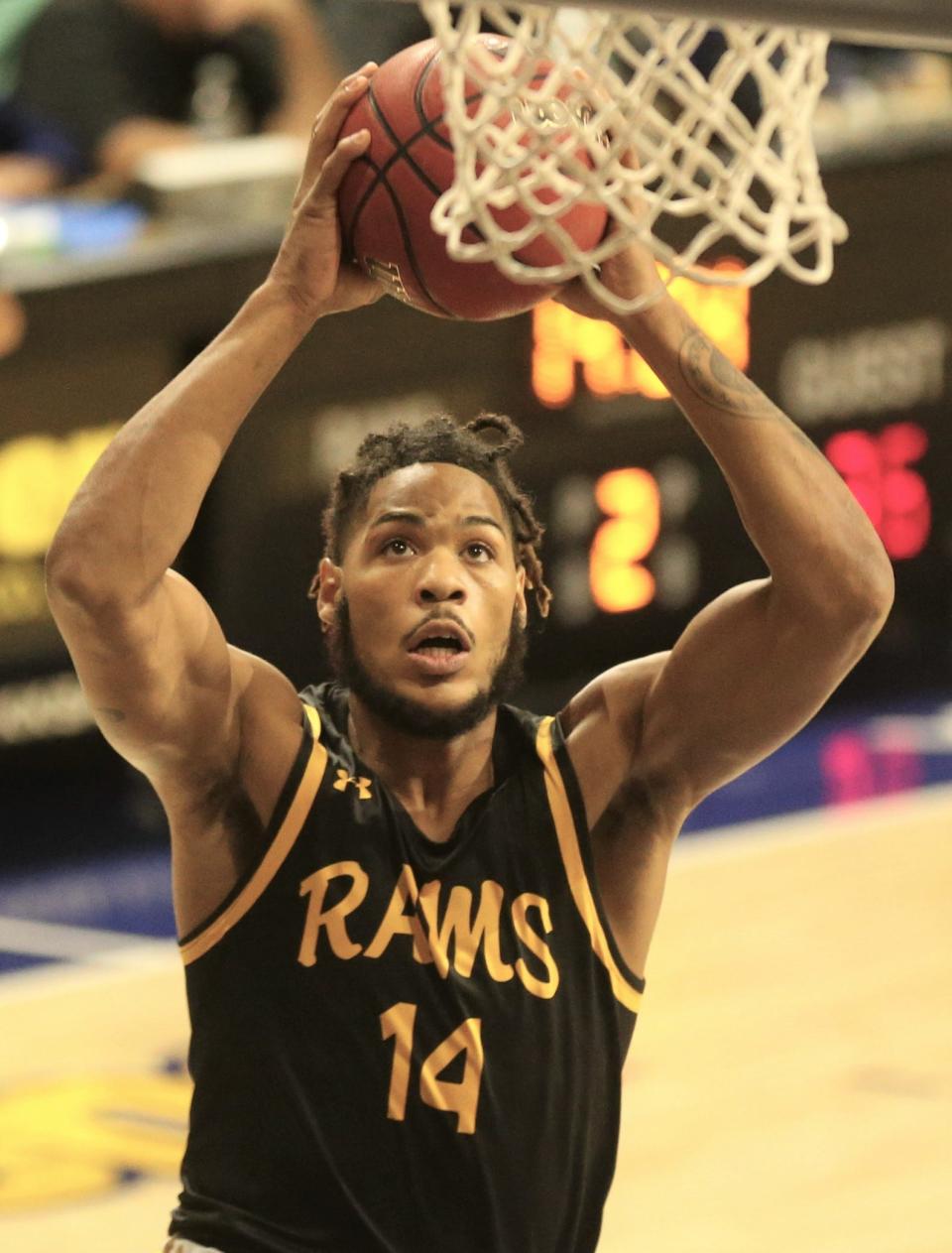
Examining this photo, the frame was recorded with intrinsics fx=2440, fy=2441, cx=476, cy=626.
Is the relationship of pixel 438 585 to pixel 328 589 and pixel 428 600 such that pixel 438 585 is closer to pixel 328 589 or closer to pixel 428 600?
pixel 428 600

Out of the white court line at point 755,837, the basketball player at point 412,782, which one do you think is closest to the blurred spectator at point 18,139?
the white court line at point 755,837

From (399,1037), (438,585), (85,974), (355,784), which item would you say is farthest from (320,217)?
(85,974)

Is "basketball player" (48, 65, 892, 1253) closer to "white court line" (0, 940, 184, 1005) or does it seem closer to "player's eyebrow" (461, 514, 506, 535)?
"player's eyebrow" (461, 514, 506, 535)

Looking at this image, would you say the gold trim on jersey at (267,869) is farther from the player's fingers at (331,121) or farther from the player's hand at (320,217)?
the player's fingers at (331,121)

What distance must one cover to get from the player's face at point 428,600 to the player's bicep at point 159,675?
0.19m

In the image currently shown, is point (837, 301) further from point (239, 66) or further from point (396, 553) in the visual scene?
point (396, 553)

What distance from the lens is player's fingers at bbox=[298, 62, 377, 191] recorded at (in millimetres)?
3047

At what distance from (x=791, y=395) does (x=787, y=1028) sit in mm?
3083

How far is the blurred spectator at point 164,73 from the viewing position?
862 cm

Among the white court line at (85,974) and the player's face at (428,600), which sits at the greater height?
the white court line at (85,974)

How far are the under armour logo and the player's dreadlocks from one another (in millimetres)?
287

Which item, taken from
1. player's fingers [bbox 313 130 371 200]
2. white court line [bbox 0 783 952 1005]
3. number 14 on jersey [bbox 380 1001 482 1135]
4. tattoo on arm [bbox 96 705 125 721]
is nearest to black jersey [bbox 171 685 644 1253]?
number 14 on jersey [bbox 380 1001 482 1135]

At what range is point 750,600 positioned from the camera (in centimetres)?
315

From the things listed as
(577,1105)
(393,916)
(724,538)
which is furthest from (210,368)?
(724,538)
